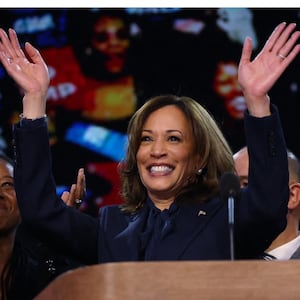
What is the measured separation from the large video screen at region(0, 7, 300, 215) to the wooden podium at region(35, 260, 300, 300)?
2.32 meters

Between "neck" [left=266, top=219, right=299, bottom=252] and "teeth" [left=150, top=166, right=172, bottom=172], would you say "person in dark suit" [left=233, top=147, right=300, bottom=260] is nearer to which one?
"neck" [left=266, top=219, right=299, bottom=252]

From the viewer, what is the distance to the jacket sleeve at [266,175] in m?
2.40

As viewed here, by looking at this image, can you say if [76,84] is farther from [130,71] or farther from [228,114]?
[228,114]

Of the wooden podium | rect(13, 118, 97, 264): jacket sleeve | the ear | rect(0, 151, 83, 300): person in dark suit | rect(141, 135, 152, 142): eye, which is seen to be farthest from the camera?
the ear

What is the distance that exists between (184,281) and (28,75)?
858 mm

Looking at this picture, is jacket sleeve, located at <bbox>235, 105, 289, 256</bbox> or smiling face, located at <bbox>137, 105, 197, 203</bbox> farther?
smiling face, located at <bbox>137, 105, 197, 203</bbox>

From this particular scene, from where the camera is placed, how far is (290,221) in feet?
10.5

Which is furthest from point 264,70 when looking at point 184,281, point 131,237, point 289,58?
point 184,281

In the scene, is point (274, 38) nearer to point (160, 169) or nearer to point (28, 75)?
point (160, 169)

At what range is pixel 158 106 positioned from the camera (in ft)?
8.73

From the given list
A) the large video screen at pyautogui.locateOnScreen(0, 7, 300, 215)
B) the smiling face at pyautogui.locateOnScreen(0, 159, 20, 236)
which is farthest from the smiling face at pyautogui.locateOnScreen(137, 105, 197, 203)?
the large video screen at pyautogui.locateOnScreen(0, 7, 300, 215)

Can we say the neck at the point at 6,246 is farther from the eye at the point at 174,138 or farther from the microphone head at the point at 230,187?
the microphone head at the point at 230,187

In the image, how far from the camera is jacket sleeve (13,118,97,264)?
8.24 ft

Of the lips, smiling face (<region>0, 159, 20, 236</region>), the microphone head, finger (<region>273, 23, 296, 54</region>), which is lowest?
smiling face (<region>0, 159, 20, 236</region>)
